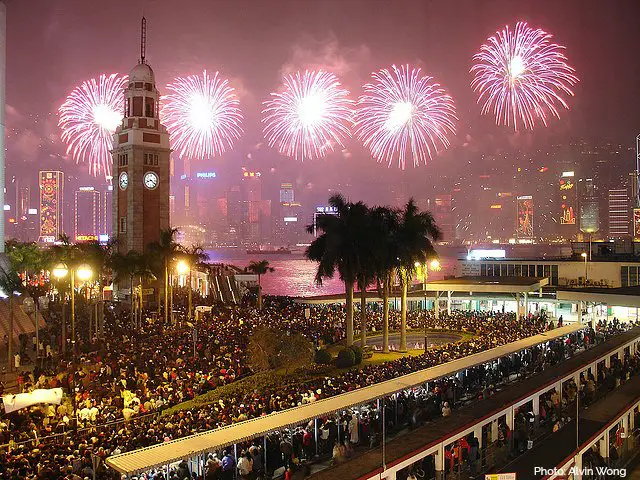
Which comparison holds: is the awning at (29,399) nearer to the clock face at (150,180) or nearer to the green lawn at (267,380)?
the green lawn at (267,380)

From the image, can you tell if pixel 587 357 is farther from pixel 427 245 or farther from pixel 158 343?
pixel 158 343

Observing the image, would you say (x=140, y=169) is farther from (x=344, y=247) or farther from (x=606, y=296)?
(x=606, y=296)

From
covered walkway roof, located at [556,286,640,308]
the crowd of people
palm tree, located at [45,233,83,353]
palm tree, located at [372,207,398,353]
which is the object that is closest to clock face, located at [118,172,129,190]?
palm tree, located at [45,233,83,353]

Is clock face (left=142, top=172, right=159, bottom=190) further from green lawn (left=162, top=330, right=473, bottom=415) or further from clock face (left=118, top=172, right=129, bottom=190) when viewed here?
green lawn (left=162, top=330, right=473, bottom=415)

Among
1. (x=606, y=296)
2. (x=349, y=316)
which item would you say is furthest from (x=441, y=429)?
(x=606, y=296)

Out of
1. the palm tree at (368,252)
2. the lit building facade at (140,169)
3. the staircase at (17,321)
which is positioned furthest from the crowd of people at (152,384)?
the lit building facade at (140,169)

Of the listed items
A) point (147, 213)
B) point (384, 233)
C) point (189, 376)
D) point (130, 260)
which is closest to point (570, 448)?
point (189, 376)
